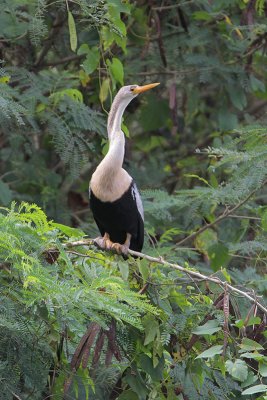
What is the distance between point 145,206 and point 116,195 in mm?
994

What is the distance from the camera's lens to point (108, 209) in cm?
502

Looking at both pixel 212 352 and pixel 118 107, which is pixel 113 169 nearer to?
pixel 118 107

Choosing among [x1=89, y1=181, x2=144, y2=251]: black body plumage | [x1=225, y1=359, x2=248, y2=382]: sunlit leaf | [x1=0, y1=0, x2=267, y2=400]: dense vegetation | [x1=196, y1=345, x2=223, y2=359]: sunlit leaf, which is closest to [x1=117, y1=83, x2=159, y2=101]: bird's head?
[x1=0, y1=0, x2=267, y2=400]: dense vegetation

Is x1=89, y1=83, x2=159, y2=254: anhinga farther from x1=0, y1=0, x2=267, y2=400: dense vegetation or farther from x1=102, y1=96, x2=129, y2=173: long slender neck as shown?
x1=0, y1=0, x2=267, y2=400: dense vegetation

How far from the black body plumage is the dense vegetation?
0.33 meters

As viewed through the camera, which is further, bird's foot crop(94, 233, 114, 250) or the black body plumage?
the black body plumage

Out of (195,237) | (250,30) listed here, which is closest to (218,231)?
(195,237)

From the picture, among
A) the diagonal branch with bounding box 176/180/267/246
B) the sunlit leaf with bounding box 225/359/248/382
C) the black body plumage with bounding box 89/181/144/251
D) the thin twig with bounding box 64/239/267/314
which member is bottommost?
the diagonal branch with bounding box 176/180/267/246

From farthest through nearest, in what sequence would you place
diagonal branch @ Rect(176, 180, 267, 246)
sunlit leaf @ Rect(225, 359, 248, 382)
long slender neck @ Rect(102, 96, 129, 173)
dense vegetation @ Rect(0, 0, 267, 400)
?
diagonal branch @ Rect(176, 180, 267, 246) → long slender neck @ Rect(102, 96, 129, 173) → dense vegetation @ Rect(0, 0, 267, 400) → sunlit leaf @ Rect(225, 359, 248, 382)

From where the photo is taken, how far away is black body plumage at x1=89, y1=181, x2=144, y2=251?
503cm

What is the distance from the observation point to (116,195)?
499 centimetres

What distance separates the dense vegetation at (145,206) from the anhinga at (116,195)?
0.31 m

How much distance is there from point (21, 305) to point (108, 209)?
→ 4.88 ft

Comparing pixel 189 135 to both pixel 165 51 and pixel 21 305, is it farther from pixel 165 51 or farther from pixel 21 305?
pixel 21 305
